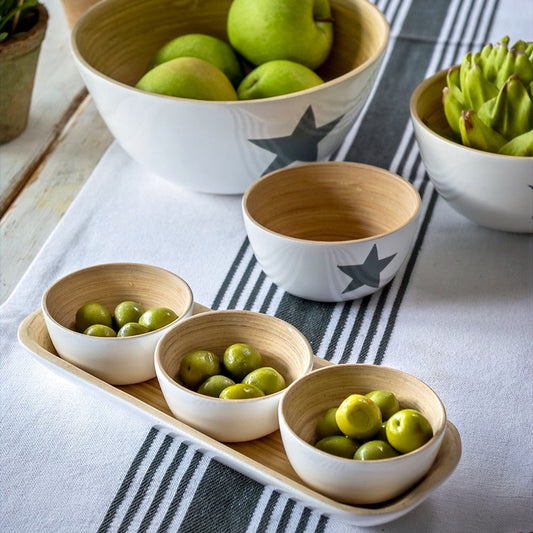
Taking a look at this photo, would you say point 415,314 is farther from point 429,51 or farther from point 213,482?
point 429,51

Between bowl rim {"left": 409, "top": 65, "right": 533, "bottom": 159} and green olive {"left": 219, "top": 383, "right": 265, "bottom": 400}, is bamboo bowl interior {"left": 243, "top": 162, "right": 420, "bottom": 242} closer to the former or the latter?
bowl rim {"left": 409, "top": 65, "right": 533, "bottom": 159}

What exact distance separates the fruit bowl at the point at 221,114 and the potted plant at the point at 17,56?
0.08m

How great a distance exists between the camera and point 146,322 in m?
0.59

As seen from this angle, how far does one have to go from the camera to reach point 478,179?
71 centimetres

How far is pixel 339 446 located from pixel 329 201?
30 centimetres

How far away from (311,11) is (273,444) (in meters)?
0.45

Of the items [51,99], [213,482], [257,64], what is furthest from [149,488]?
[51,99]

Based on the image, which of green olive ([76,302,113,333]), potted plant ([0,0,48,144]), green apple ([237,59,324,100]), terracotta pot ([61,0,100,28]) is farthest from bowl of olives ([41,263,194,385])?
terracotta pot ([61,0,100,28])

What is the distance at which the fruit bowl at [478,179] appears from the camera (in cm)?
69

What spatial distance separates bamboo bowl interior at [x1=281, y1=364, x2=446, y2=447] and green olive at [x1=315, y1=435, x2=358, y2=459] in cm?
2

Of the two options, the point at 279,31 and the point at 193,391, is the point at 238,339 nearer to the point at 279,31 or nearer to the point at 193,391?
the point at 193,391

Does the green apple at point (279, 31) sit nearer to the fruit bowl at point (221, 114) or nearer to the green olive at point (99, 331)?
the fruit bowl at point (221, 114)

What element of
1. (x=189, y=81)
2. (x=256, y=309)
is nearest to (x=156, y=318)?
(x=256, y=309)

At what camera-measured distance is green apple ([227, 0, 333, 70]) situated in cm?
81
